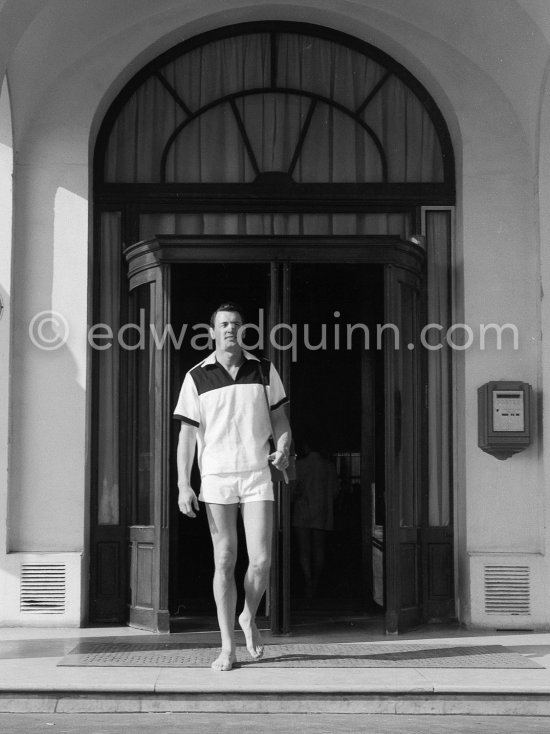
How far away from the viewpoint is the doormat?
7.35 m

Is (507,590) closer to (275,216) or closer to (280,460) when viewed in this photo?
(280,460)

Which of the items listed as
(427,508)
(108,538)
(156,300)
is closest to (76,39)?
(156,300)

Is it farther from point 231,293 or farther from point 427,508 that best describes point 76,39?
point 427,508

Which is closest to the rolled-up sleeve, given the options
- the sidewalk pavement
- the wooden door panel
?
the sidewalk pavement

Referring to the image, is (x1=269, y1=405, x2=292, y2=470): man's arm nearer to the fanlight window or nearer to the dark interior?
the dark interior

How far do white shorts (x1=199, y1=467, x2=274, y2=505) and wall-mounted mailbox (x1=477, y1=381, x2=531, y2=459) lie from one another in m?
2.59

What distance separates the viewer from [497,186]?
31.8 ft

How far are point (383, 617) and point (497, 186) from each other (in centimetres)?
356

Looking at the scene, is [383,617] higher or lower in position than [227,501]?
lower

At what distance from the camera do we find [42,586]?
9.31 meters

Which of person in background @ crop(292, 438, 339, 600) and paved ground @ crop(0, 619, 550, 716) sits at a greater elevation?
person in background @ crop(292, 438, 339, 600)

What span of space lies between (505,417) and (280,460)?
8.72 feet

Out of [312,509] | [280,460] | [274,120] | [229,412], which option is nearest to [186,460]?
[229,412]

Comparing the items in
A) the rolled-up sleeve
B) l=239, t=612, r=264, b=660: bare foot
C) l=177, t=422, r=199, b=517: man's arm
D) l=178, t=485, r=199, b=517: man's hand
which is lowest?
l=239, t=612, r=264, b=660: bare foot
